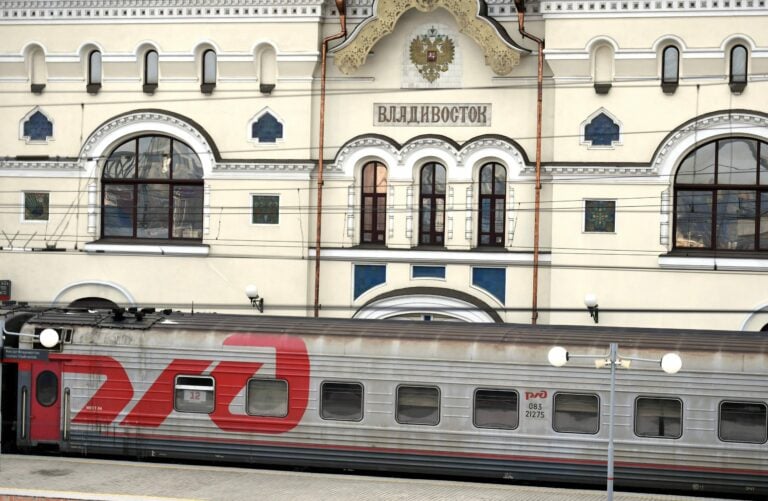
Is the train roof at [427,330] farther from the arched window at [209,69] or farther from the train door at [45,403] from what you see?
the arched window at [209,69]

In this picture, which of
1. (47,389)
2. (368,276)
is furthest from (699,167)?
(47,389)

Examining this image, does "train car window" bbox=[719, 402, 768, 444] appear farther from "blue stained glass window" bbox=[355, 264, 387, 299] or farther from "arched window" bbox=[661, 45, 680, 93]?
"blue stained glass window" bbox=[355, 264, 387, 299]

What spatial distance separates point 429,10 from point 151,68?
7.04 metres

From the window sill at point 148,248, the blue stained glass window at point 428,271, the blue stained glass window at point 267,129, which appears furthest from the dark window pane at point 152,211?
the blue stained glass window at point 428,271

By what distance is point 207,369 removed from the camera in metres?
22.2

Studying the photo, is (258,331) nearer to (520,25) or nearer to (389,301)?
(389,301)

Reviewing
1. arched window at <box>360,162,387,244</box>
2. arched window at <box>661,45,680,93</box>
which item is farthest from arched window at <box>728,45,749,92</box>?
arched window at <box>360,162,387,244</box>

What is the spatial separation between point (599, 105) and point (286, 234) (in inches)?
309

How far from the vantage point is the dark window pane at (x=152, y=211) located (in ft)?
100

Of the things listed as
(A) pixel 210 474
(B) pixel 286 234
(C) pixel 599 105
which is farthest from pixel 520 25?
(A) pixel 210 474

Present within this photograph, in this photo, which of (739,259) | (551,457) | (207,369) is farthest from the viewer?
(739,259)

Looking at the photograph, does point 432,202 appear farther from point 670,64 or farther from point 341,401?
point 341,401

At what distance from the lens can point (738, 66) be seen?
89.8 feet

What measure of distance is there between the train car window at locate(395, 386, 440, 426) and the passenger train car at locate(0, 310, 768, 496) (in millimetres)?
23
